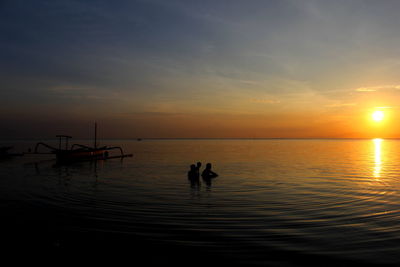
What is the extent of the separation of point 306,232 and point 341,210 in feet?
17.0

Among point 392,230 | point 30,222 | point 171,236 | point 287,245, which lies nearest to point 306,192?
point 392,230

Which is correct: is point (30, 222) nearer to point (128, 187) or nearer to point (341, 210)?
point (128, 187)

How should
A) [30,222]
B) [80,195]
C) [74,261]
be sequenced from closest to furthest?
1. [74,261]
2. [30,222]
3. [80,195]

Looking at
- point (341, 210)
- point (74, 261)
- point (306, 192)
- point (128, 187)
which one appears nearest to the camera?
point (74, 261)

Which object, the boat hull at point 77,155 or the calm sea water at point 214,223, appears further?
the boat hull at point 77,155

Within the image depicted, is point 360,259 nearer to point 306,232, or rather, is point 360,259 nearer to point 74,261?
point 306,232

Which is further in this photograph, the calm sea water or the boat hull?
the boat hull

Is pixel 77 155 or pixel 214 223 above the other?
pixel 77 155

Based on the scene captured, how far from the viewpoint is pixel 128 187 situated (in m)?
23.3

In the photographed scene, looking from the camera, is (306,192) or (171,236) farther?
(306,192)

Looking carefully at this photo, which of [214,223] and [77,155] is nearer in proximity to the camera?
[214,223]

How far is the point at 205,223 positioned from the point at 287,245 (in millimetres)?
3894

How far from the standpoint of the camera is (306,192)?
68.8ft

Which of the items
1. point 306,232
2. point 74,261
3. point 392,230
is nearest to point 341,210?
point 392,230
